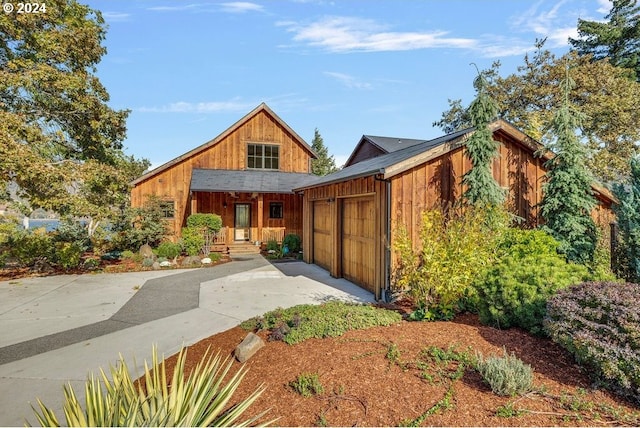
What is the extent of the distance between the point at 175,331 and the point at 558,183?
826 centimetres

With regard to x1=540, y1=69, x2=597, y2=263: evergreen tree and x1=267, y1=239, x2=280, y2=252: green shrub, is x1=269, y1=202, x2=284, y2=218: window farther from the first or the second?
x1=540, y1=69, x2=597, y2=263: evergreen tree

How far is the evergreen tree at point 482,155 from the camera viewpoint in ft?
21.7

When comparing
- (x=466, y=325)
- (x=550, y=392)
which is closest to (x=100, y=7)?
(x=466, y=325)

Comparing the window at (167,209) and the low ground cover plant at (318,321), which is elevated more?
the window at (167,209)

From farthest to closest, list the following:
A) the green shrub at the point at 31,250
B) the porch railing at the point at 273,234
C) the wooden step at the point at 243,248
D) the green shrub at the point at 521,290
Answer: the porch railing at the point at 273,234, the wooden step at the point at 243,248, the green shrub at the point at 31,250, the green shrub at the point at 521,290

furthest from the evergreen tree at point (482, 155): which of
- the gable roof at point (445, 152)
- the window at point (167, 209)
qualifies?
the window at point (167, 209)

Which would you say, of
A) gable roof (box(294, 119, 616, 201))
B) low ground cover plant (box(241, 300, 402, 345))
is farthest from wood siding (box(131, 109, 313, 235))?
low ground cover plant (box(241, 300, 402, 345))

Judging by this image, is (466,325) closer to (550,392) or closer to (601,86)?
(550,392)

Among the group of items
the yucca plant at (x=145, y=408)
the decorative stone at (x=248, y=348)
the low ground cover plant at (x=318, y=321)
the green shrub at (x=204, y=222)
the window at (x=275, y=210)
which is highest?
the window at (x=275, y=210)

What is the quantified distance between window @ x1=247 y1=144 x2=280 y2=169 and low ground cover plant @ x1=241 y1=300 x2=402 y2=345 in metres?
13.7

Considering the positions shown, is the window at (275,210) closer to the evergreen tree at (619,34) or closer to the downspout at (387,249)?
the downspout at (387,249)

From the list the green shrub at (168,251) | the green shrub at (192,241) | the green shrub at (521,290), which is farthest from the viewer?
the green shrub at (192,241)

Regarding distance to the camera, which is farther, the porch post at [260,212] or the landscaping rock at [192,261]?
the porch post at [260,212]

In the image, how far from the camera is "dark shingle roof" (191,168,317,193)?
14953 millimetres
